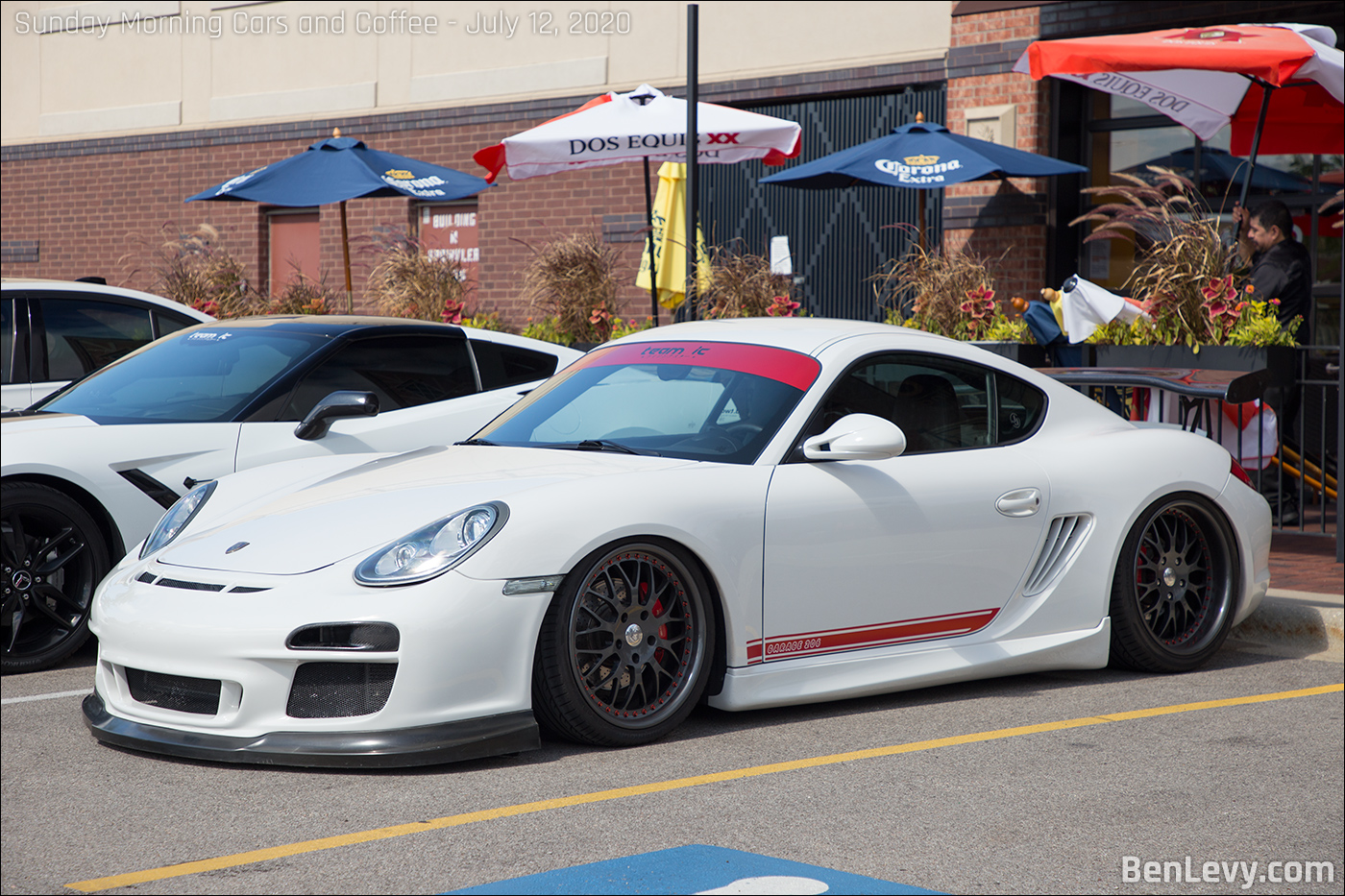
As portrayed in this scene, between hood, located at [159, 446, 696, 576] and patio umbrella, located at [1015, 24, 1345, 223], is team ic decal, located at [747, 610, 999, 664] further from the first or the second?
patio umbrella, located at [1015, 24, 1345, 223]

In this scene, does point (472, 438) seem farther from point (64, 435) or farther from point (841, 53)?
point (841, 53)

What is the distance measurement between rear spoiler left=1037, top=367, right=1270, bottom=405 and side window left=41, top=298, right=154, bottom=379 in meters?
5.04

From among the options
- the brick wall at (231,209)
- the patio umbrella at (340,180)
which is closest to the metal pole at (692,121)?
the patio umbrella at (340,180)

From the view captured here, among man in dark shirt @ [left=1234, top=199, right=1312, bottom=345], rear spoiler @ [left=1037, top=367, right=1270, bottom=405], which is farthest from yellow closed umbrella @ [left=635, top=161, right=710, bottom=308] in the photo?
rear spoiler @ [left=1037, top=367, right=1270, bottom=405]

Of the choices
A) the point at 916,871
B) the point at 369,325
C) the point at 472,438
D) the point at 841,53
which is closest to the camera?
the point at 916,871

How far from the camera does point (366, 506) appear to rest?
4.78 metres

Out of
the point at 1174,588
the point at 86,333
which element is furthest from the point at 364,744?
the point at 86,333

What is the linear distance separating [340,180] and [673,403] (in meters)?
7.96

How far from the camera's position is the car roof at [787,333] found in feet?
18.4

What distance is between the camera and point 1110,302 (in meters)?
9.26

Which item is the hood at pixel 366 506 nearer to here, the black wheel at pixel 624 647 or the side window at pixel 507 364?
the black wheel at pixel 624 647

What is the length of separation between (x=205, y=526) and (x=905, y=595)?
2.47m

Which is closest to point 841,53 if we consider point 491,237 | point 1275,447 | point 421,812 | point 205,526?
point 491,237

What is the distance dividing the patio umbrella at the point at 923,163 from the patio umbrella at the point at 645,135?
0.47 meters
